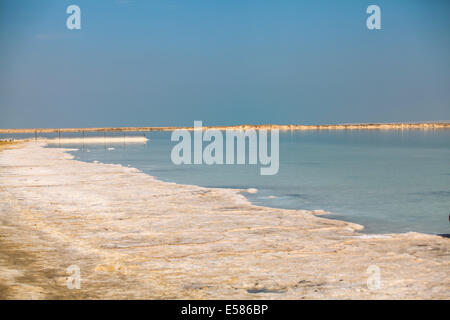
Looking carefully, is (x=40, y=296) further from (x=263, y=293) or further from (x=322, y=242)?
(x=322, y=242)

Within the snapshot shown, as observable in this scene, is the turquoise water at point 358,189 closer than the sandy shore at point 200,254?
No

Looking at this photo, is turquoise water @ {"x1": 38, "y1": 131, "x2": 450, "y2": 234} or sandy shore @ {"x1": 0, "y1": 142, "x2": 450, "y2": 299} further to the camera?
turquoise water @ {"x1": 38, "y1": 131, "x2": 450, "y2": 234}

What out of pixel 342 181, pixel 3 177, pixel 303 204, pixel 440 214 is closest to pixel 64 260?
pixel 303 204

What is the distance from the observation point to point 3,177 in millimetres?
20797

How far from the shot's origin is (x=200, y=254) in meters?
8.18

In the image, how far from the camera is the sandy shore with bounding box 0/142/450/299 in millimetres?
6355

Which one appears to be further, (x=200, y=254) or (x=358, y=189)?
(x=358, y=189)

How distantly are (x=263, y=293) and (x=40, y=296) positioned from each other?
2.89 metres

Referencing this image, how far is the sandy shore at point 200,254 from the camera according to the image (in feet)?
20.9

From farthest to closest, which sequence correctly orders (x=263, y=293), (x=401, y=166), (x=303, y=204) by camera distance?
(x=401, y=166) < (x=303, y=204) < (x=263, y=293)

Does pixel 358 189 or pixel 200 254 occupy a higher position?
pixel 358 189

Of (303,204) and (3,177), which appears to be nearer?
(303,204)
